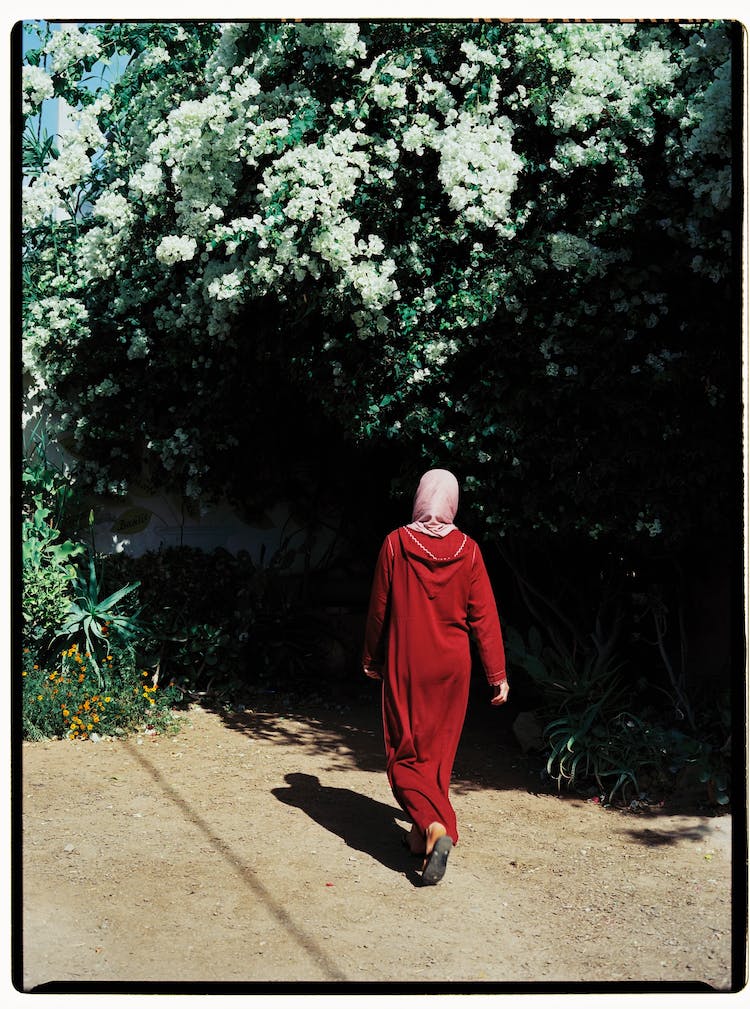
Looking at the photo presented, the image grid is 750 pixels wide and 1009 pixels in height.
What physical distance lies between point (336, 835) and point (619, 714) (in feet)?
5.65

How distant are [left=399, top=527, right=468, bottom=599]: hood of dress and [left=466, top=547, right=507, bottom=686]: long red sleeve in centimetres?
13

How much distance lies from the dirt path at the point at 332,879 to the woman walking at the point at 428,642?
1.52 feet

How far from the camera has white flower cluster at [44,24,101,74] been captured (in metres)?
6.53

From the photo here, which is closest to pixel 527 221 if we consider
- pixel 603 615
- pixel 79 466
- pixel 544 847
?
pixel 603 615

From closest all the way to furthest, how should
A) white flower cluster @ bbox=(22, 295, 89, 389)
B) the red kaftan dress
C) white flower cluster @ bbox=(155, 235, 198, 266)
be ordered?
the red kaftan dress → white flower cluster @ bbox=(155, 235, 198, 266) → white flower cluster @ bbox=(22, 295, 89, 389)

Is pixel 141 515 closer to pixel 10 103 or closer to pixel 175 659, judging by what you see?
pixel 175 659

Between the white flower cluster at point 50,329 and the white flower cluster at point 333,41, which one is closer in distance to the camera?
the white flower cluster at point 333,41

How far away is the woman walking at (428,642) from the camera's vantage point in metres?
4.49

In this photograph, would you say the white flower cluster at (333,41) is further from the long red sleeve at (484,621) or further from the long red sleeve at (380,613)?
the long red sleeve at (484,621)

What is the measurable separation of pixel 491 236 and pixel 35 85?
348 centimetres

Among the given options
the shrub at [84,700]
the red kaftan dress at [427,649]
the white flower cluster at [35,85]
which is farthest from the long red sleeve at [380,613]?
the white flower cluster at [35,85]

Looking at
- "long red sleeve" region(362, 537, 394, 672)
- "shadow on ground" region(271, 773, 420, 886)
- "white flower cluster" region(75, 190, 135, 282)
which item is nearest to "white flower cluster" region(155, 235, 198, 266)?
"white flower cluster" region(75, 190, 135, 282)

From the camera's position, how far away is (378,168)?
530cm

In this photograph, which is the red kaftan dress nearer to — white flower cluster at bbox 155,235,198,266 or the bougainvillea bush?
the bougainvillea bush
